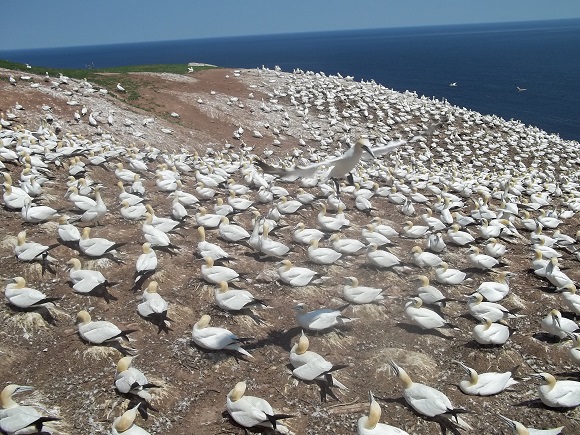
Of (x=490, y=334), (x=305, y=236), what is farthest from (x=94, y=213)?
(x=490, y=334)

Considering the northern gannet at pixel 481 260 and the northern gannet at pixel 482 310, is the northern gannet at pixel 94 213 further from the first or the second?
the northern gannet at pixel 481 260

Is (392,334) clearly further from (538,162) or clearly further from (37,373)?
(538,162)

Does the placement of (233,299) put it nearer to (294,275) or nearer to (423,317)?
(294,275)

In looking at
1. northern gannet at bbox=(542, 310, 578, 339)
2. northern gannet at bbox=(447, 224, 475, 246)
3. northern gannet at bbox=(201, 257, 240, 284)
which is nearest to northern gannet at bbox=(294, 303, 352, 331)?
northern gannet at bbox=(201, 257, 240, 284)

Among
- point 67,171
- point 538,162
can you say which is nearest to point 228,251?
point 67,171

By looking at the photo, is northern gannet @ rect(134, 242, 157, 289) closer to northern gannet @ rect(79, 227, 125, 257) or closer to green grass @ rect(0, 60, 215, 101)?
northern gannet @ rect(79, 227, 125, 257)

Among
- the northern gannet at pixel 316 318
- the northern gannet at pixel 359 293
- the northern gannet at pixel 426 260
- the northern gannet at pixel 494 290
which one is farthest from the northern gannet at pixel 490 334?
the northern gannet at pixel 426 260
